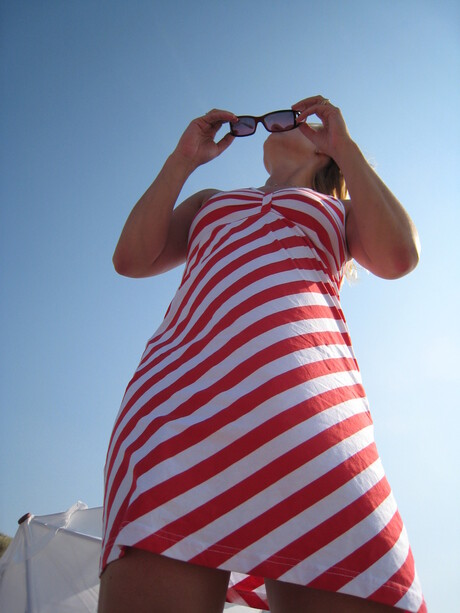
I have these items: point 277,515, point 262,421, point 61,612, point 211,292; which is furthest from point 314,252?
point 61,612

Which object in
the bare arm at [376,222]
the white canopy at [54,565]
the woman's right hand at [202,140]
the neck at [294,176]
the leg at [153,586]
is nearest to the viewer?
the leg at [153,586]

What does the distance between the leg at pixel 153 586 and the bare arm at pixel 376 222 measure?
0.95m

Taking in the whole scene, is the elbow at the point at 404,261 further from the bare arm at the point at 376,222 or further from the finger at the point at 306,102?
the finger at the point at 306,102

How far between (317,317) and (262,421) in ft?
1.15

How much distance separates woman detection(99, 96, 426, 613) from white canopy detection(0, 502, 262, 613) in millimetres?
2526

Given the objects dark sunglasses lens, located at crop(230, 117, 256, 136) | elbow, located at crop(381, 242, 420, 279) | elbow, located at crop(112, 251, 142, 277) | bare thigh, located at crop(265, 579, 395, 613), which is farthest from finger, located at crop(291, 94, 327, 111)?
bare thigh, located at crop(265, 579, 395, 613)

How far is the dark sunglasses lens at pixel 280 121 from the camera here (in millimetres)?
1920

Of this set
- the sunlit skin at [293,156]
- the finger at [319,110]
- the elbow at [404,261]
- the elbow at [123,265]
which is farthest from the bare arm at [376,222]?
the elbow at [123,265]

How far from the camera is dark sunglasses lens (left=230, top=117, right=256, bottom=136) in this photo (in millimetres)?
1931

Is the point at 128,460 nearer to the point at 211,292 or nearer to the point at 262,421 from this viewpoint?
the point at 262,421

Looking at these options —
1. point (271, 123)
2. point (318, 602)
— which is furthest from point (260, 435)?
point (271, 123)

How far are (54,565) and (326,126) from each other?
338 centimetres

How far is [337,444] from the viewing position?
1.03 metres

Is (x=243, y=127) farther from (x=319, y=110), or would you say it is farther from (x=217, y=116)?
(x=319, y=110)
